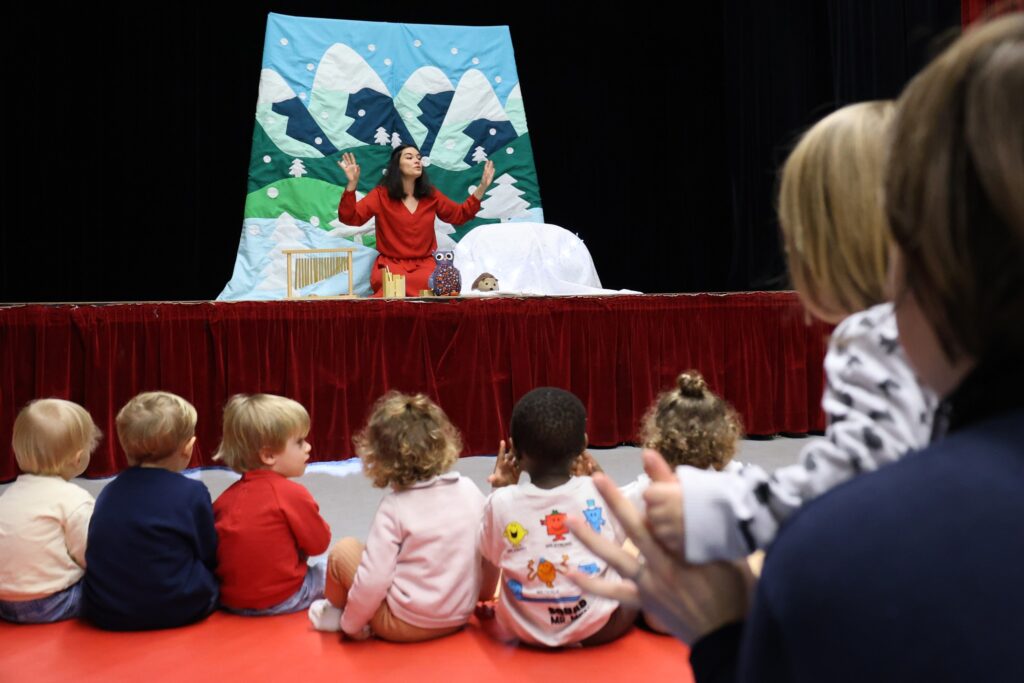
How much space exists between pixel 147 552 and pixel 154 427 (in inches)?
10.3

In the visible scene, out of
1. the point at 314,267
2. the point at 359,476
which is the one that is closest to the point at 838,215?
the point at 359,476

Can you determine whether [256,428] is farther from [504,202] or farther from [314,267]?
[504,202]

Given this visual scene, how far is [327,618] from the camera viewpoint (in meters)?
1.72

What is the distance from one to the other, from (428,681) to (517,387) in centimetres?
202

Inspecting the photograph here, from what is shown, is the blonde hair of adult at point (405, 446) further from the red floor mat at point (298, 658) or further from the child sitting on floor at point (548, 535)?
the red floor mat at point (298, 658)

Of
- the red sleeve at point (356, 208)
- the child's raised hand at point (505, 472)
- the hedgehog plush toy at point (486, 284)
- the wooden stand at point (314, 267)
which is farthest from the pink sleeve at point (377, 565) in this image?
the wooden stand at point (314, 267)

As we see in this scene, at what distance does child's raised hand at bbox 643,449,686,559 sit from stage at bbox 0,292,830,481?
2.60 meters

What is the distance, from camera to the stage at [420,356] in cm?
314

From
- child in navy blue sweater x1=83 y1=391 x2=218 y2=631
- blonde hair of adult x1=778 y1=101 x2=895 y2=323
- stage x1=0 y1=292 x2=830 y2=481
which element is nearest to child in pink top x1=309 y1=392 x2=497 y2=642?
child in navy blue sweater x1=83 y1=391 x2=218 y2=631

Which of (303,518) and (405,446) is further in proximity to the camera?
(303,518)

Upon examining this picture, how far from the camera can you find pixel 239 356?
3230 mm

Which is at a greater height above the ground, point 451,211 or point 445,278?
point 451,211

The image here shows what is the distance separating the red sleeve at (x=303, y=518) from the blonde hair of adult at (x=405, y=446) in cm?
22

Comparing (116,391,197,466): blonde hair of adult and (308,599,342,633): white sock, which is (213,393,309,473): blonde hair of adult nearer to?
(116,391,197,466): blonde hair of adult
